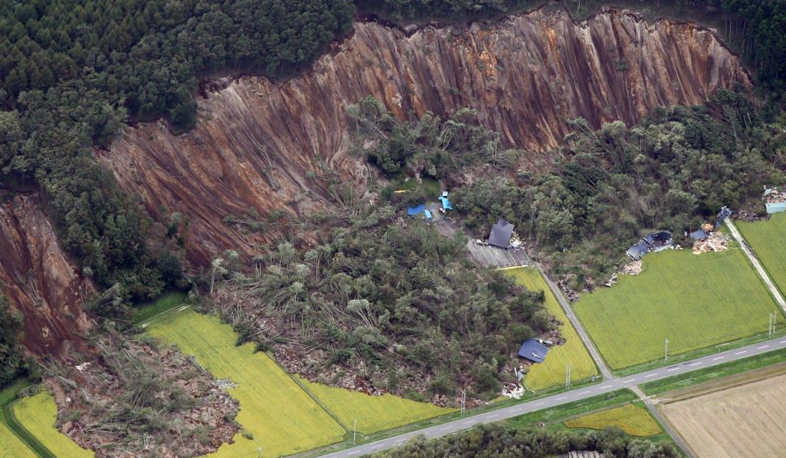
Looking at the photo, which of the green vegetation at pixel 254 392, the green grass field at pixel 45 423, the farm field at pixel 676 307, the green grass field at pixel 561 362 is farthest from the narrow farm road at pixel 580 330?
the green grass field at pixel 45 423

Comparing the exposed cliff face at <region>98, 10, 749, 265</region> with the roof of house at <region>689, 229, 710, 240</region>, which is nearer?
the exposed cliff face at <region>98, 10, 749, 265</region>

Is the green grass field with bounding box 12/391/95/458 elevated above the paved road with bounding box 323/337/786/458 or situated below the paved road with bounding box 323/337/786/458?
above

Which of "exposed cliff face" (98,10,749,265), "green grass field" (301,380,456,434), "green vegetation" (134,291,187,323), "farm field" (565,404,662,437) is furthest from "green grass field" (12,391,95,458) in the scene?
"farm field" (565,404,662,437)

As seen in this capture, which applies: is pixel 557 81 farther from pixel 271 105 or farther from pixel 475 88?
pixel 271 105

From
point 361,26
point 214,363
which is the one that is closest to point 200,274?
point 214,363

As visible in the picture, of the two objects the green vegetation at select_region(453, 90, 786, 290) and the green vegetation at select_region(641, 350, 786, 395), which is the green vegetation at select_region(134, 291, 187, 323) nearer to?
the green vegetation at select_region(453, 90, 786, 290)
